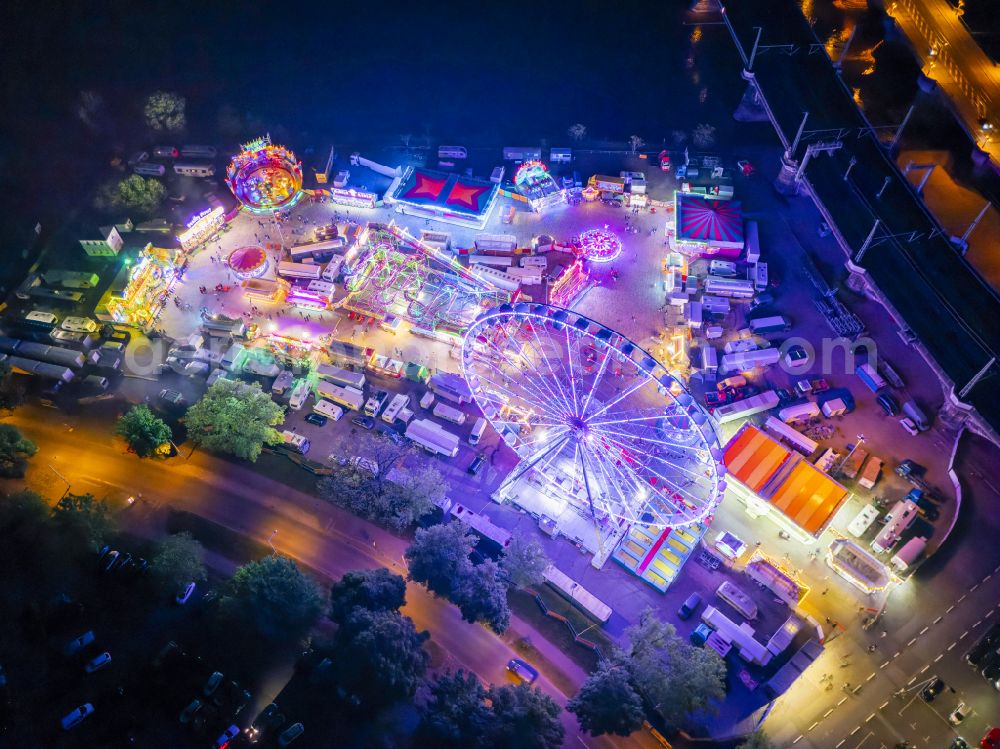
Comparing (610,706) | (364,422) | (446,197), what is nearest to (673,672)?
(610,706)

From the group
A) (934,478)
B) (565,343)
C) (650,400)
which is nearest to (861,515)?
(934,478)

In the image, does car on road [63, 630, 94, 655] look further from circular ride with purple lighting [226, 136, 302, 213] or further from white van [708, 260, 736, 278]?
white van [708, 260, 736, 278]

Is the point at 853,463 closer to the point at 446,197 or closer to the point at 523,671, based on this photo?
the point at 523,671

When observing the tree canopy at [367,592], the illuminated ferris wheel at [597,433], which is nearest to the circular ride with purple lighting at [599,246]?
the illuminated ferris wheel at [597,433]

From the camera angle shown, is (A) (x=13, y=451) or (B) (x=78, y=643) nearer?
(B) (x=78, y=643)

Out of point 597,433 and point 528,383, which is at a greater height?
point 597,433

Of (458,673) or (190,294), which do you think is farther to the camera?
(190,294)

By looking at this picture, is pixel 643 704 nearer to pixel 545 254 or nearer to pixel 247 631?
pixel 247 631
